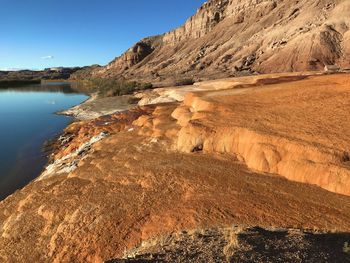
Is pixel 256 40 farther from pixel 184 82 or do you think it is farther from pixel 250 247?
pixel 250 247

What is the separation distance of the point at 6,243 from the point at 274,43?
205ft

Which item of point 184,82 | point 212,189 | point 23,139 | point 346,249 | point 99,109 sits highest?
point 184,82

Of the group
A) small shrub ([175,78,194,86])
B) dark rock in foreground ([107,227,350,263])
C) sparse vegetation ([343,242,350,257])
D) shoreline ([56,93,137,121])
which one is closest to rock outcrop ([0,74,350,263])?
dark rock in foreground ([107,227,350,263])

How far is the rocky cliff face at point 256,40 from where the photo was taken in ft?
189

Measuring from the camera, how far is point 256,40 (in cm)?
7475

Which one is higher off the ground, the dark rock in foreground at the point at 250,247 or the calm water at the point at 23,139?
the dark rock in foreground at the point at 250,247

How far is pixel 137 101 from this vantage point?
169 ft

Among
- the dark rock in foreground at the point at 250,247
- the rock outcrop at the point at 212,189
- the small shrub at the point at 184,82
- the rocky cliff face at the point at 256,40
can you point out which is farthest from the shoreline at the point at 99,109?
the dark rock in foreground at the point at 250,247

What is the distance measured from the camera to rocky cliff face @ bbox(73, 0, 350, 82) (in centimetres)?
5769

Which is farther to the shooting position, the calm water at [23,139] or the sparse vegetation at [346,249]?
the calm water at [23,139]

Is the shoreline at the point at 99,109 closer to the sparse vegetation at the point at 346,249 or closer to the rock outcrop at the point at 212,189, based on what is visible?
the rock outcrop at the point at 212,189

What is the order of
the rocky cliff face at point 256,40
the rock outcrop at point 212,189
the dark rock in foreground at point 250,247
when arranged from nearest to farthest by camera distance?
the dark rock in foreground at point 250,247 → the rock outcrop at point 212,189 → the rocky cliff face at point 256,40

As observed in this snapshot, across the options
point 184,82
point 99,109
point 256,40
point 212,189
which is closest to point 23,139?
point 99,109

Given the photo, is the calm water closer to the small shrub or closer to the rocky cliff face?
the small shrub
